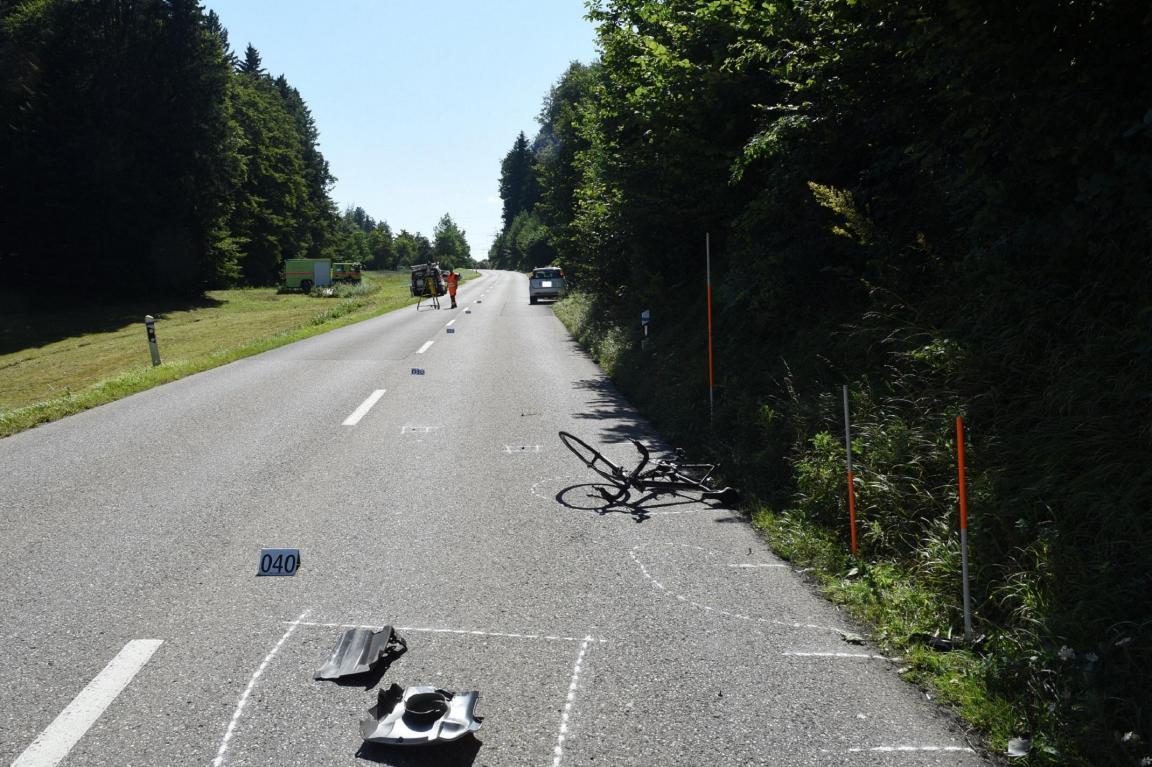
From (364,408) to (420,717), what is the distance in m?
8.54

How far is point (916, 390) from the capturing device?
600 cm

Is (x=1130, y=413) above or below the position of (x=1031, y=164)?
below

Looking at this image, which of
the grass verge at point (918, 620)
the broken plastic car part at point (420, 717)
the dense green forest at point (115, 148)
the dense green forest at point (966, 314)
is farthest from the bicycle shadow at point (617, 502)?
the dense green forest at point (115, 148)

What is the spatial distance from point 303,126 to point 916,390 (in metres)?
103

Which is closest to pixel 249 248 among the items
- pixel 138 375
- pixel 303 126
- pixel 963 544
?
pixel 303 126

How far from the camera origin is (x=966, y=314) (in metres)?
6.19

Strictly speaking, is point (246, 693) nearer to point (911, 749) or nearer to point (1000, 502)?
point (911, 749)

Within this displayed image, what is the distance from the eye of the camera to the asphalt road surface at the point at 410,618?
316cm

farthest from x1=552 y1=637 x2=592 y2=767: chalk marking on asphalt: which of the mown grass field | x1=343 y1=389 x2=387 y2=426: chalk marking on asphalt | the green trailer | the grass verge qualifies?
the green trailer

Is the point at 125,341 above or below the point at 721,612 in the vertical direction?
above

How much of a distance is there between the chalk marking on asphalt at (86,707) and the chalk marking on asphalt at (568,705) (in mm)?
1881

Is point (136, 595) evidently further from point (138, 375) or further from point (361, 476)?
point (138, 375)

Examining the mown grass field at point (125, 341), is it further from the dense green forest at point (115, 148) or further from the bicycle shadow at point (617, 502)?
the bicycle shadow at point (617, 502)

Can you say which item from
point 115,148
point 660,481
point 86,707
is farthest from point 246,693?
point 115,148
